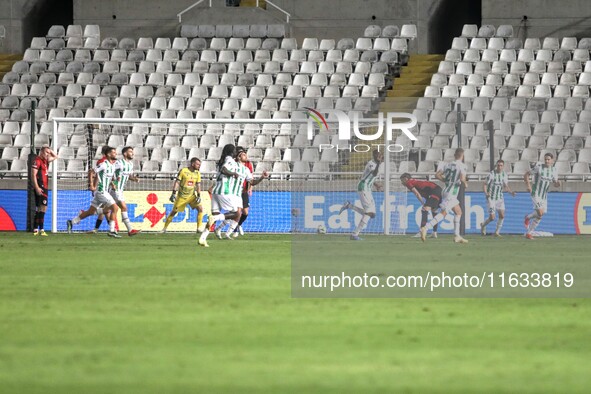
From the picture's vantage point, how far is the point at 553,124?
103 ft

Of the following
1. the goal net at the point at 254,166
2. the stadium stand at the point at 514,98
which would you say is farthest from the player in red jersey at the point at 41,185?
the stadium stand at the point at 514,98

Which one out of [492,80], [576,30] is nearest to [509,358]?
[492,80]

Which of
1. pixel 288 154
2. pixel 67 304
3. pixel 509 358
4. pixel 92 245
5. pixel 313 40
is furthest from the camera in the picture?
pixel 313 40

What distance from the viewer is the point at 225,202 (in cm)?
2316

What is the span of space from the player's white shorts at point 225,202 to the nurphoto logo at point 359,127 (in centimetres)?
323

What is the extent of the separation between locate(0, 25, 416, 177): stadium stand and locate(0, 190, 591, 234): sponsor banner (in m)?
2.12

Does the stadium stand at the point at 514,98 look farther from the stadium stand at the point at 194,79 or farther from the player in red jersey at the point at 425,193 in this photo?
the player in red jersey at the point at 425,193

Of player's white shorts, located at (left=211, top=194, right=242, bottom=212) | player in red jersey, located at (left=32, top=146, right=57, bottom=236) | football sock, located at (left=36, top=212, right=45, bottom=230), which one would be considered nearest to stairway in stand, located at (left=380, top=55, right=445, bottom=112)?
player in red jersey, located at (left=32, top=146, right=57, bottom=236)

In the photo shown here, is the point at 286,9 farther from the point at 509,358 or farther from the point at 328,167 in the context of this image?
the point at 509,358

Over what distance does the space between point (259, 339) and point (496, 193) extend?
19.3 m

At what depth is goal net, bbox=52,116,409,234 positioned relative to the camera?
2705cm

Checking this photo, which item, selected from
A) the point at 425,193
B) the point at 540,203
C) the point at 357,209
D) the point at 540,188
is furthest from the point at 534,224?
the point at 357,209

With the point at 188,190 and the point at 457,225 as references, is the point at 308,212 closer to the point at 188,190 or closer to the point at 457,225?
the point at 188,190

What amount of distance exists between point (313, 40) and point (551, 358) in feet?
88.3
